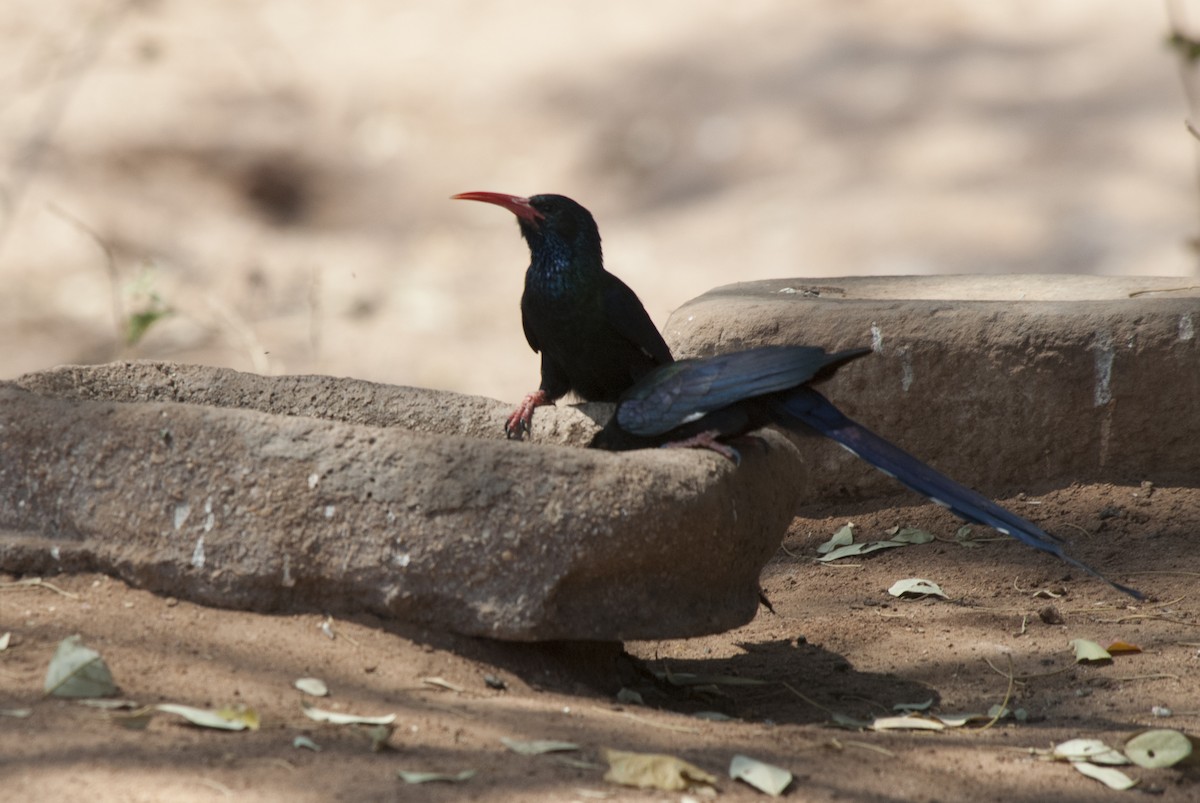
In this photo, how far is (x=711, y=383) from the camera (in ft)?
10.6

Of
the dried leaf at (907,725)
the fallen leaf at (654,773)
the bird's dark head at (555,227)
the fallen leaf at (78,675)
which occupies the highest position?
the bird's dark head at (555,227)

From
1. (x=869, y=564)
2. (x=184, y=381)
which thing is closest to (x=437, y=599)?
(x=184, y=381)

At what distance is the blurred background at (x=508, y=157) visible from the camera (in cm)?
854

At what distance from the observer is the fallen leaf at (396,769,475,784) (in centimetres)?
219

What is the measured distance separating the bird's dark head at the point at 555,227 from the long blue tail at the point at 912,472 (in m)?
1.15

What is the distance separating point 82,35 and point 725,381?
8125mm

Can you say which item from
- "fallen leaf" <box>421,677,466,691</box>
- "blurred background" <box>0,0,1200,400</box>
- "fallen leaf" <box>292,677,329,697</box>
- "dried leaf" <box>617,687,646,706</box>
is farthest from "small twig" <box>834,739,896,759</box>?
"blurred background" <box>0,0,1200,400</box>

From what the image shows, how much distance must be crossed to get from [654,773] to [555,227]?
2.27 meters

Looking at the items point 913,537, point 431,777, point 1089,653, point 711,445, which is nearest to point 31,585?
point 431,777

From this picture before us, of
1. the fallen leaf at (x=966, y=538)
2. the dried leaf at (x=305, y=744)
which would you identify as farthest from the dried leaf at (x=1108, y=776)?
the fallen leaf at (x=966, y=538)

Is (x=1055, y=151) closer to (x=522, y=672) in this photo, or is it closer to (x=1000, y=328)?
(x=1000, y=328)

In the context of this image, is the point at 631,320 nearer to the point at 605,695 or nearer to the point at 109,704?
the point at 605,695

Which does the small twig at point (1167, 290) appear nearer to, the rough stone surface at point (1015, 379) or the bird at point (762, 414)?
the rough stone surface at point (1015, 379)

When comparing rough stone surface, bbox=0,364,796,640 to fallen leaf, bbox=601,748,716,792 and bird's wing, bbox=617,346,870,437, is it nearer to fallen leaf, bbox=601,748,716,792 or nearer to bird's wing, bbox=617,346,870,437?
bird's wing, bbox=617,346,870,437
